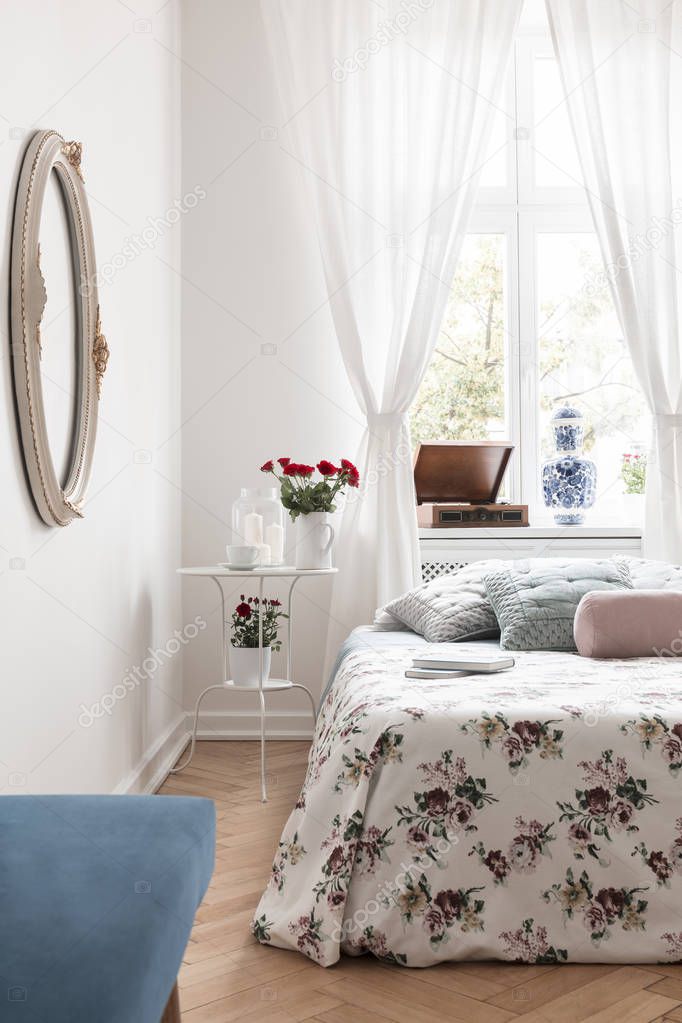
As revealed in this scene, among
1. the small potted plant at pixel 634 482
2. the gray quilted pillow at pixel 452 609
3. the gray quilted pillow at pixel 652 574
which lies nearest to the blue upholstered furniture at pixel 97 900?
the gray quilted pillow at pixel 452 609

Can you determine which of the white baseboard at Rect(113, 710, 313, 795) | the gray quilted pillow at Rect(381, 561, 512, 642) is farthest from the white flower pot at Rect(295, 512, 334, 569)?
the white baseboard at Rect(113, 710, 313, 795)

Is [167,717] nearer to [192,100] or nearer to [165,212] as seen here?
[165,212]

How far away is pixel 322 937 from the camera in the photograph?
1.83m

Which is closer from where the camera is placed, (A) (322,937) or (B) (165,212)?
(A) (322,937)

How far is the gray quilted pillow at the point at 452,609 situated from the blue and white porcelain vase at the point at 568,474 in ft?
→ 2.45

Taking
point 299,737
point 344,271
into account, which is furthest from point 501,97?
point 299,737

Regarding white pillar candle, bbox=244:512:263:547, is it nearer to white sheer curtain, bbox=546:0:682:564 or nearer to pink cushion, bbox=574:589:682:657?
pink cushion, bbox=574:589:682:657

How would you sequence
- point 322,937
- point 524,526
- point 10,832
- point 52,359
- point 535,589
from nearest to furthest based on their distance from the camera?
point 10,832
point 322,937
point 52,359
point 535,589
point 524,526

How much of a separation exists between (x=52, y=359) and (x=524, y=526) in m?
2.24

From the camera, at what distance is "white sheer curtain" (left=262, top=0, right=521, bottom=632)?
371 centimetres

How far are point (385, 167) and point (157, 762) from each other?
2.32 meters

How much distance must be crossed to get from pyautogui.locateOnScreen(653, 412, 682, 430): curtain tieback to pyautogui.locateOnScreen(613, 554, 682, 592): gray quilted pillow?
72 cm

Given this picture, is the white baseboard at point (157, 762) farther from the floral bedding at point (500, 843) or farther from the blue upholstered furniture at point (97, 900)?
the blue upholstered furniture at point (97, 900)

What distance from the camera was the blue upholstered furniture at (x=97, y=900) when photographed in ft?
2.97
